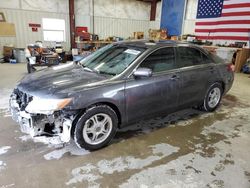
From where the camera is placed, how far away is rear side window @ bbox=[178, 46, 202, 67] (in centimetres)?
315

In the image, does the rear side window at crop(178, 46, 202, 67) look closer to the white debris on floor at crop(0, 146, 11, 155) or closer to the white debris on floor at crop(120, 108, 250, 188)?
the white debris on floor at crop(120, 108, 250, 188)

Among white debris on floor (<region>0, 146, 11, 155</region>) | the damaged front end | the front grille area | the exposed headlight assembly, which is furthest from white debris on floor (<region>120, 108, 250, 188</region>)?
white debris on floor (<region>0, 146, 11, 155</region>)

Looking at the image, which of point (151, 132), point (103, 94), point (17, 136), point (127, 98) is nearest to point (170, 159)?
point (151, 132)

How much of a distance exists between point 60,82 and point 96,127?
67 cm

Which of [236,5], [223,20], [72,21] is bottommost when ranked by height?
[72,21]

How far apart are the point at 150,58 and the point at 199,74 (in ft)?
3.31

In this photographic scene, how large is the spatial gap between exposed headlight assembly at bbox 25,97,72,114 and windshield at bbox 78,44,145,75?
0.73 metres

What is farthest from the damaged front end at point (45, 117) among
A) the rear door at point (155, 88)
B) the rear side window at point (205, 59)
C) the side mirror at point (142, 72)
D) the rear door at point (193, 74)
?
the rear side window at point (205, 59)

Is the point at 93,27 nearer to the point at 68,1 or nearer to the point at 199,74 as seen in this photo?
the point at 68,1

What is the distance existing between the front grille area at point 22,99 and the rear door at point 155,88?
3.69 ft

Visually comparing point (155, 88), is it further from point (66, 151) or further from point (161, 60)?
point (66, 151)

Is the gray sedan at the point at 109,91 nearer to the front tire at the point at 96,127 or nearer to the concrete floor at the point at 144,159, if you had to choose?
the front tire at the point at 96,127

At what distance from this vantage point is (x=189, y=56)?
10.8 feet

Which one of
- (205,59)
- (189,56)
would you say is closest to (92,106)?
(189,56)
